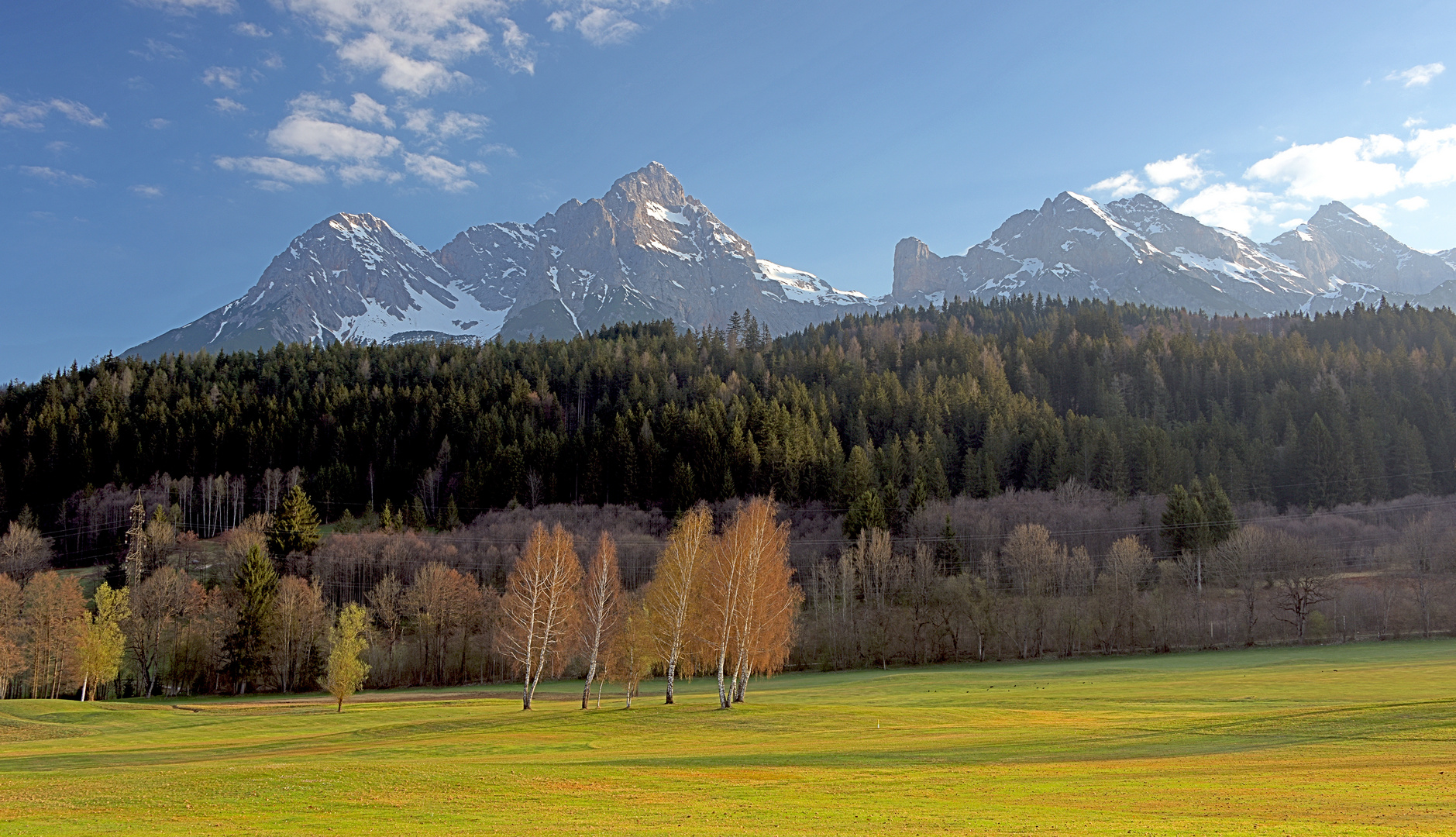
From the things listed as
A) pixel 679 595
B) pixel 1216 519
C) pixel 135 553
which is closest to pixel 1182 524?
pixel 1216 519

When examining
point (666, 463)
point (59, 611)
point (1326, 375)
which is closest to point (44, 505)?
point (59, 611)

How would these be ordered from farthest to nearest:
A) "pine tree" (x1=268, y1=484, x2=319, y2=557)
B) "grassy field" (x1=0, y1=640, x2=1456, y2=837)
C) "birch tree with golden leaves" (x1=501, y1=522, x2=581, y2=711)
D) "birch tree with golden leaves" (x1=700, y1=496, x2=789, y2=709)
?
"pine tree" (x1=268, y1=484, x2=319, y2=557), "birch tree with golden leaves" (x1=501, y1=522, x2=581, y2=711), "birch tree with golden leaves" (x1=700, y1=496, x2=789, y2=709), "grassy field" (x1=0, y1=640, x2=1456, y2=837)

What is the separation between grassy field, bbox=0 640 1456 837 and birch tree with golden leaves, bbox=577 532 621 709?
15.2 ft

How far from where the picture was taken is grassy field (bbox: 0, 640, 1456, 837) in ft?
63.1

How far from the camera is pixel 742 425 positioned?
13862cm

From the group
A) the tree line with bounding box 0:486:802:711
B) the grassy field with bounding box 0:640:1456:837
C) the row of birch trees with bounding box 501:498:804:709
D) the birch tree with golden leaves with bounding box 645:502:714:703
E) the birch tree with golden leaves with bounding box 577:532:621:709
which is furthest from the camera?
the birch tree with golden leaves with bounding box 577:532:621:709

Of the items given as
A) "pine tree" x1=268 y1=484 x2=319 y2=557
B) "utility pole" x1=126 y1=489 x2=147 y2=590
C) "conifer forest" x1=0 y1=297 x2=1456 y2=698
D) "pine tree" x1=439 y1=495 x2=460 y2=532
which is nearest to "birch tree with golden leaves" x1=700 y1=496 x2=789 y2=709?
"conifer forest" x1=0 y1=297 x2=1456 y2=698

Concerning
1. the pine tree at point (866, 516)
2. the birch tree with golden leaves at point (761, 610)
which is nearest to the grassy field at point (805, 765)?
the birch tree with golden leaves at point (761, 610)

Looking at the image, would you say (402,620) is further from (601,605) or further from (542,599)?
(601,605)

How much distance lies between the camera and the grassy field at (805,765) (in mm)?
19234

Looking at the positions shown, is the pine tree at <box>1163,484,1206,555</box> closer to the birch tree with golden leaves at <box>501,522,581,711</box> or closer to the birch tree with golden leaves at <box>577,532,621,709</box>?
the birch tree with golden leaves at <box>577,532,621,709</box>

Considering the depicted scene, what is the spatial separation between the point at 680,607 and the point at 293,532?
275 ft

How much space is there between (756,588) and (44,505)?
489 feet

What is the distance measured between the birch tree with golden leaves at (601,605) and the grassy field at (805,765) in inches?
183
